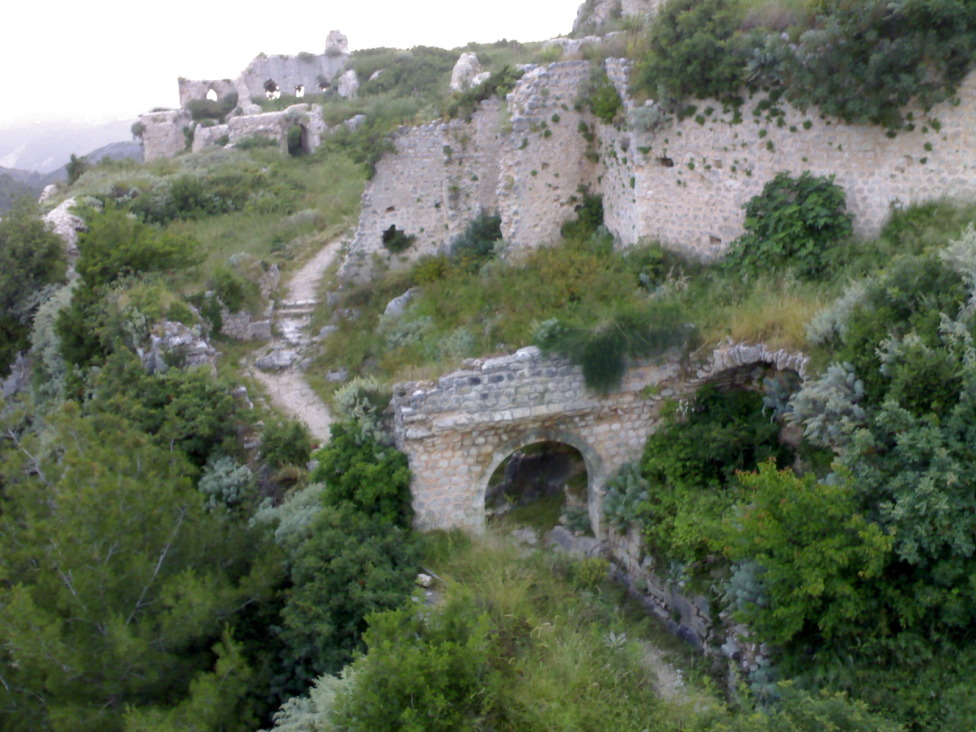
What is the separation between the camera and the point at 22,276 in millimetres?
17047

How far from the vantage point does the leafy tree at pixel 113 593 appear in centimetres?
615

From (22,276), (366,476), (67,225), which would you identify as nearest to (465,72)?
(67,225)

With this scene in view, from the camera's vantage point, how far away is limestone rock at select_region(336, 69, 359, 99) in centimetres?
3609

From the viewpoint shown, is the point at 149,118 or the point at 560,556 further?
the point at 149,118

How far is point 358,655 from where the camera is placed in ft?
21.1

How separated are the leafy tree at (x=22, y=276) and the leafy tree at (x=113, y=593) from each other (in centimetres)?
1090

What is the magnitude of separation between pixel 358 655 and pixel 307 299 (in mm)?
11770

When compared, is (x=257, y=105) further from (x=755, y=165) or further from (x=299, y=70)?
(x=755, y=165)

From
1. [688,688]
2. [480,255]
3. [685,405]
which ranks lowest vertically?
[688,688]

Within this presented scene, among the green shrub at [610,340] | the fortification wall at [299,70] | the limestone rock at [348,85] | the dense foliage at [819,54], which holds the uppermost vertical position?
the fortification wall at [299,70]

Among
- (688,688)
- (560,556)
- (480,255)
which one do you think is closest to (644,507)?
(560,556)

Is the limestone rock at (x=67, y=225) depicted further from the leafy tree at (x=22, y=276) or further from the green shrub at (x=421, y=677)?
the green shrub at (x=421, y=677)

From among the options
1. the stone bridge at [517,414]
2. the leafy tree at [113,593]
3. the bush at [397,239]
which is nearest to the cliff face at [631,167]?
the bush at [397,239]

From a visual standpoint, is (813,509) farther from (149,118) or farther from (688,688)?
(149,118)
